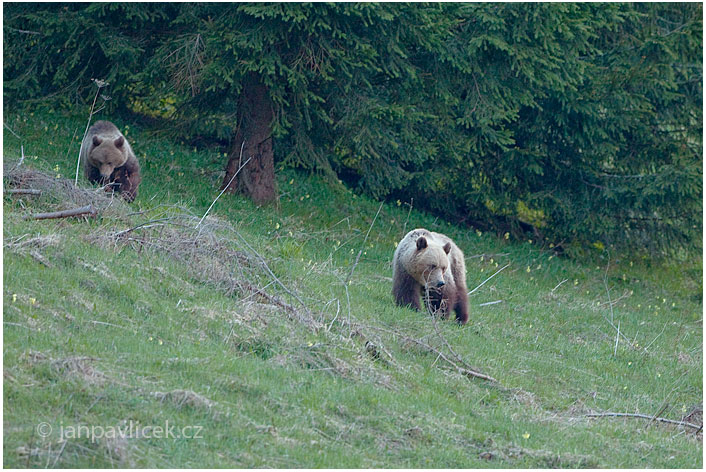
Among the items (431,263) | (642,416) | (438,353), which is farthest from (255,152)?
(642,416)

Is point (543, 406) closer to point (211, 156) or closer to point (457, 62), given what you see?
point (457, 62)

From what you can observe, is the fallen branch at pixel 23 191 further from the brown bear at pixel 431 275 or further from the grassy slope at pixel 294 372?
the brown bear at pixel 431 275

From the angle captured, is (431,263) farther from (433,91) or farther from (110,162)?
(433,91)

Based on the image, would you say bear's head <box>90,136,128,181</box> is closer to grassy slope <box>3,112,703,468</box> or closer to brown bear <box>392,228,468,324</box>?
grassy slope <box>3,112,703,468</box>

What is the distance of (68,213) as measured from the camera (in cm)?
946

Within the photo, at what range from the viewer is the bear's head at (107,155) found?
40.5 ft

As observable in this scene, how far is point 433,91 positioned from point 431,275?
6.10 metres

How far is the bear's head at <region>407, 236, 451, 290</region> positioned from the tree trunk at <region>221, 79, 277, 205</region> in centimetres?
593

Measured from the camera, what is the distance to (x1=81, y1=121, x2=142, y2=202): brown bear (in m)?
12.3

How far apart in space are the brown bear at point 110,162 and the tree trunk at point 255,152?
2807 mm

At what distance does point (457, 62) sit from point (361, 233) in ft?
11.9

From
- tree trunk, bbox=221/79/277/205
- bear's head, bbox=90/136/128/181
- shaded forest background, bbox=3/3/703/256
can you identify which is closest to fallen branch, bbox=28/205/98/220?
bear's head, bbox=90/136/128/181

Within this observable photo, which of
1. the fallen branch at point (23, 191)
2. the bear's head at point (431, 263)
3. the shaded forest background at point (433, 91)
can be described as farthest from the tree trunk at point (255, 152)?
the bear's head at point (431, 263)

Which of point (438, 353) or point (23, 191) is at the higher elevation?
point (23, 191)
